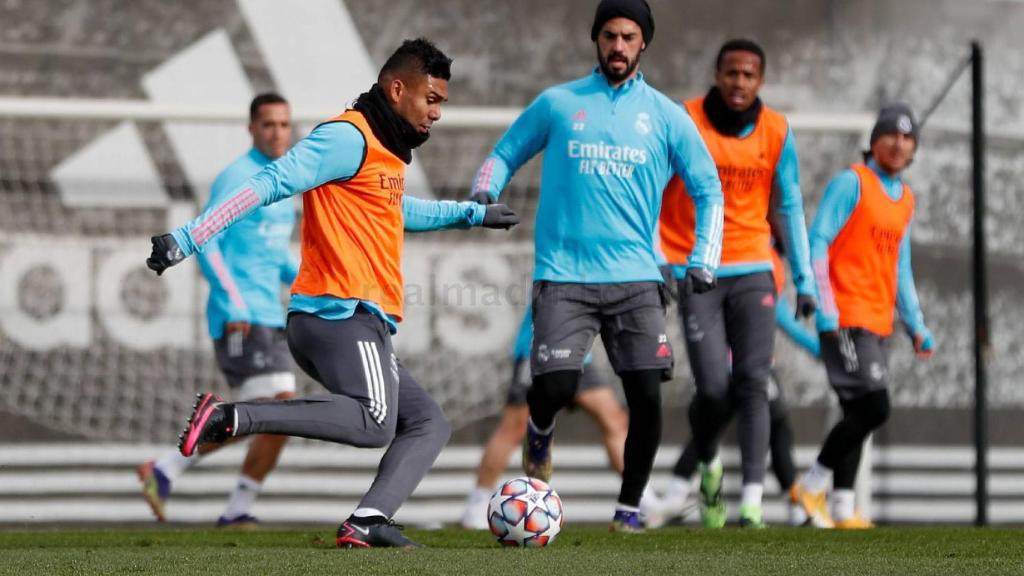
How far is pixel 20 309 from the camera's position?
9.62 meters

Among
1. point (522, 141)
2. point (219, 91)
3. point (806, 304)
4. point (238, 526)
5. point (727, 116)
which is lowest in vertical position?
point (238, 526)

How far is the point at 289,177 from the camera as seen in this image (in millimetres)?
5188

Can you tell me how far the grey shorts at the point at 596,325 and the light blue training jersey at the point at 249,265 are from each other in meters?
2.13

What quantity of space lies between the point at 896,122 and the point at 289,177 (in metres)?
3.77

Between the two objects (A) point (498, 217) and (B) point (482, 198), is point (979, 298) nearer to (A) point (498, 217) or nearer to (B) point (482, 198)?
(B) point (482, 198)

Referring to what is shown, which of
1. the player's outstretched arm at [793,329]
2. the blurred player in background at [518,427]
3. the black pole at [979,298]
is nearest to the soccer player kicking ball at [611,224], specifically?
the blurred player in background at [518,427]

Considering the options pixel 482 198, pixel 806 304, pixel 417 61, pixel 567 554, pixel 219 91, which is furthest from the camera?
pixel 219 91

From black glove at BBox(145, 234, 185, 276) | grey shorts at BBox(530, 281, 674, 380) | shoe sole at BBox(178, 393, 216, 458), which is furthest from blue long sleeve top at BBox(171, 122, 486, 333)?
grey shorts at BBox(530, 281, 674, 380)

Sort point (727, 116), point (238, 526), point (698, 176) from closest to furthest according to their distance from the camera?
point (698, 176)
point (727, 116)
point (238, 526)

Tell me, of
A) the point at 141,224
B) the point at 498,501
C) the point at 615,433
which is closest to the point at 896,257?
the point at 615,433

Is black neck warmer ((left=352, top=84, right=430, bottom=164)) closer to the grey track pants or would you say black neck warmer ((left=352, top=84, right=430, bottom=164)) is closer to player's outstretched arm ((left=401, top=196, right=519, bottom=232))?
player's outstretched arm ((left=401, top=196, right=519, bottom=232))

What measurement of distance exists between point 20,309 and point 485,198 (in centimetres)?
444

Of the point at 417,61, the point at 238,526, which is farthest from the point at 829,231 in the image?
the point at 238,526

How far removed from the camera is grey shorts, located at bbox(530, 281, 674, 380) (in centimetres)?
631
